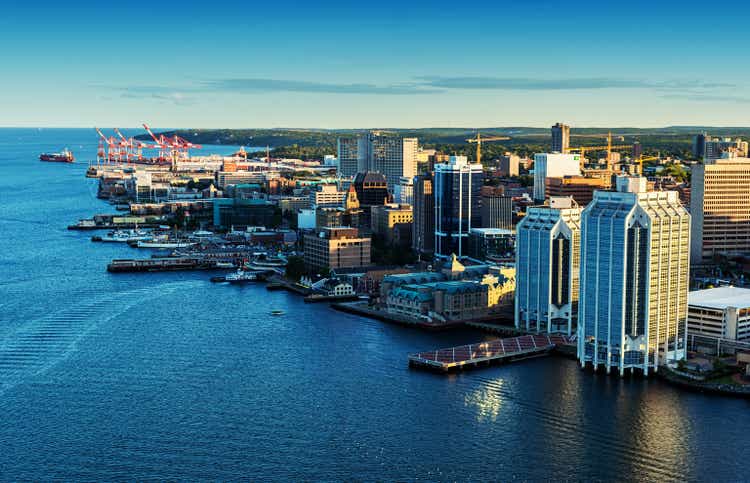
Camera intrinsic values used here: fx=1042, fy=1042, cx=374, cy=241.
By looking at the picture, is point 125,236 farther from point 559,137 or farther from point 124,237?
point 559,137

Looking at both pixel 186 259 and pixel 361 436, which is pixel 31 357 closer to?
pixel 361 436

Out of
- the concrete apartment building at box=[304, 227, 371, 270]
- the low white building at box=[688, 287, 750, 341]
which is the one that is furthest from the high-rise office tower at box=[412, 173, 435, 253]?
the low white building at box=[688, 287, 750, 341]

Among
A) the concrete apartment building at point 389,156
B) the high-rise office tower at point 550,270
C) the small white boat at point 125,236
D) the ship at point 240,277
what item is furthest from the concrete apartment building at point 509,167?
the high-rise office tower at point 550,270

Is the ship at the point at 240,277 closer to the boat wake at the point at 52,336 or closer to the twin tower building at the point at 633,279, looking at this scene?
the boat wake at the point at 52,336

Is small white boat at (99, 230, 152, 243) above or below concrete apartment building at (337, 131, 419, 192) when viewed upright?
below

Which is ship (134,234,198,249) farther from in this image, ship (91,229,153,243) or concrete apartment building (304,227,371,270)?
concrete apartment building (304,227,371,270)

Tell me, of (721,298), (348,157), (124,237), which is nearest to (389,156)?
(348,157)
